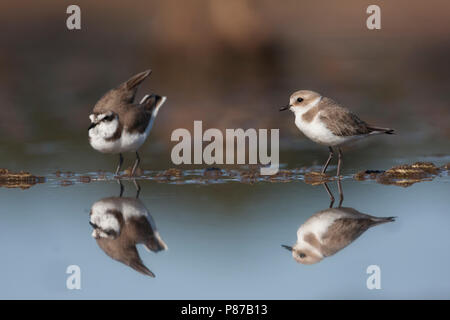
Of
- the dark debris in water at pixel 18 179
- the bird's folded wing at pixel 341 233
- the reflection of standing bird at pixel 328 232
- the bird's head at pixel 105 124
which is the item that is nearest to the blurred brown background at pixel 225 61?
the dark debris in water at pixel 18 179

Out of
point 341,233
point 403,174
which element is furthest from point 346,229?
point 403,174

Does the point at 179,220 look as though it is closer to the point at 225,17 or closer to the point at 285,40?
the point at 225,17

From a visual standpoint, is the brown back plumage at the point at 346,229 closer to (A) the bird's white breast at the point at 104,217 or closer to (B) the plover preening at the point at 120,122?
(A) the bird's white breast at the point at 104,217

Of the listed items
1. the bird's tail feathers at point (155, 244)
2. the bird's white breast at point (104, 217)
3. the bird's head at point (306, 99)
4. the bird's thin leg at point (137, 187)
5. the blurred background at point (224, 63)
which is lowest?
the bird's tail feathers at point (155, 244)

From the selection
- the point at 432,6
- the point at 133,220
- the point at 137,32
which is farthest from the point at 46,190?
the point at 432,6

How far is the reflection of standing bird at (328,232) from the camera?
25.2 feet

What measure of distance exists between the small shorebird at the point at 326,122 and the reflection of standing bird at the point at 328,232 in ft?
5.99

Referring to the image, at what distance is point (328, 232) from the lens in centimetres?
811

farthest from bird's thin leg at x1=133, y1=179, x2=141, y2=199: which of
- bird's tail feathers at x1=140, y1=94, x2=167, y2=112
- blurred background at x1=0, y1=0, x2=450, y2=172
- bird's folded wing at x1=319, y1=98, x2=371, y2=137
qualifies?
bird's folded wing at x1=319, y1=98, x2=371, y2=137

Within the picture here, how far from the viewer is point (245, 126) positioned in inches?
571

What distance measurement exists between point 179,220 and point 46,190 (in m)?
2.49

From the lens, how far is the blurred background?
588 inches

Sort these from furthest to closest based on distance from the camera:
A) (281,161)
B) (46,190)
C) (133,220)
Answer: (281,161) → (46,190) → (133,220)

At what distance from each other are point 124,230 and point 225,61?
1092 centimetres
